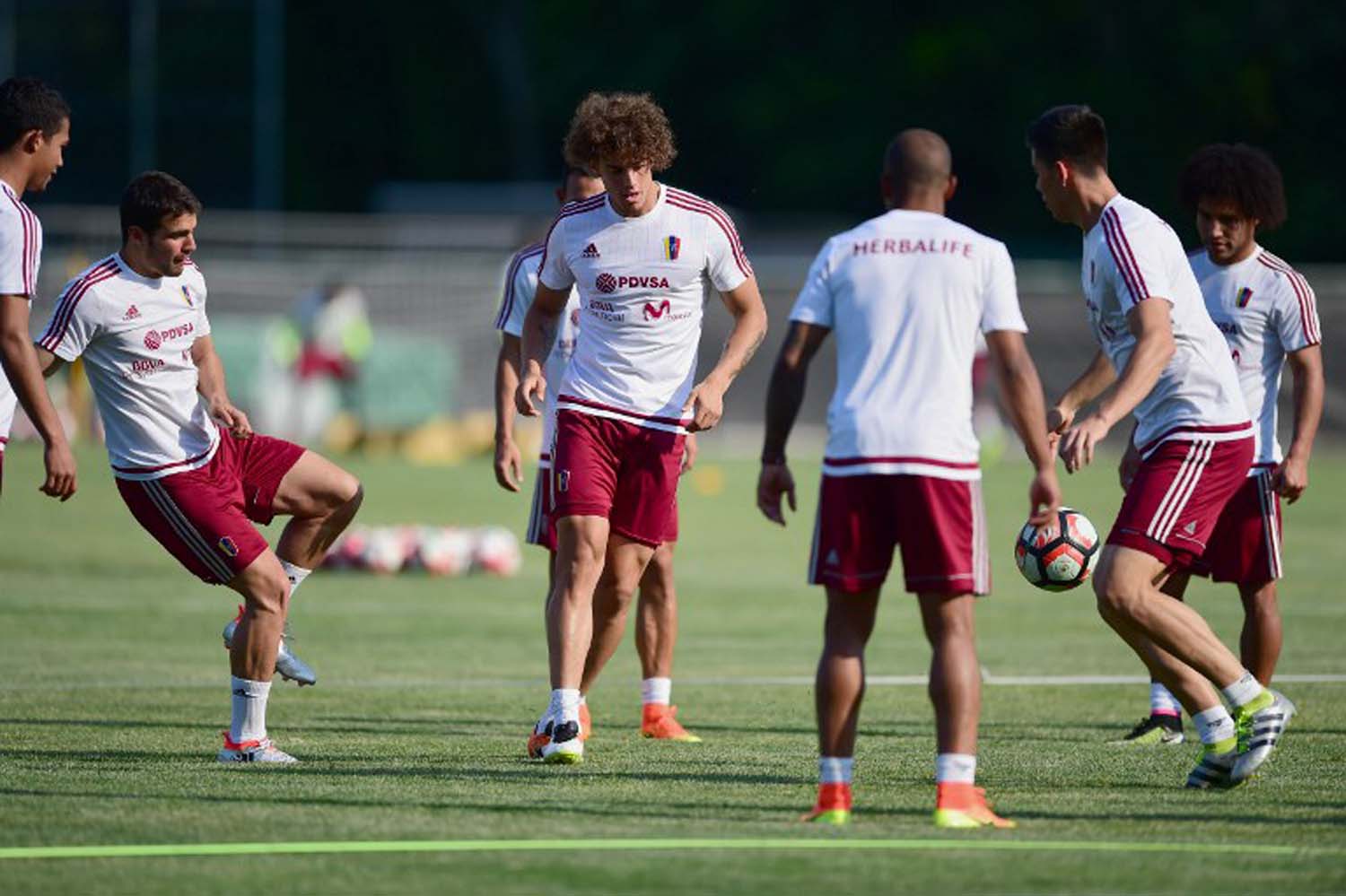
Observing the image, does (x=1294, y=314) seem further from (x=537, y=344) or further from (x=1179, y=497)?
(x=537, y=344)

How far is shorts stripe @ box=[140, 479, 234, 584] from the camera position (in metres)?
8.87

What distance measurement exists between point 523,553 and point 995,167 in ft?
106

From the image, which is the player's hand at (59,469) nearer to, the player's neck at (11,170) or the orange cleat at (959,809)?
the player's neck at (11,170)

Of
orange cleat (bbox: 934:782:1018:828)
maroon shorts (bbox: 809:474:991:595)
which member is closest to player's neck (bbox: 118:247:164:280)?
maroon shorts (bbox: 809:474:991:595)

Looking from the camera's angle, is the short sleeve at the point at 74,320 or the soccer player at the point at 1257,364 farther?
the soccer player at the point at 1257,364

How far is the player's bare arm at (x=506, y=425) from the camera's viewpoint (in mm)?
9523

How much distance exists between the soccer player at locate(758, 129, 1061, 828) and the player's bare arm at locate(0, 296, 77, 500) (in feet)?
9.18

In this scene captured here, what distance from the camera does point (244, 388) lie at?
3434 centimetres

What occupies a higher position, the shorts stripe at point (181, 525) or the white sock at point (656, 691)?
the shorts stripe at point (181, 525)

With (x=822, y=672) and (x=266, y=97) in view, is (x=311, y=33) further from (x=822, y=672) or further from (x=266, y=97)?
(x=822, y=672)

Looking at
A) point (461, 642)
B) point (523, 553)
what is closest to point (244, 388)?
point (523, 553)

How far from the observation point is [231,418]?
9102mm

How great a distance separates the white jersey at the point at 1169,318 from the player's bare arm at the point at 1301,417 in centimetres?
83

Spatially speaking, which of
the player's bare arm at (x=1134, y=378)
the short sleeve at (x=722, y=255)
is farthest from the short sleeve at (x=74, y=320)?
the player's bare arm at (x=1134, y=378)
